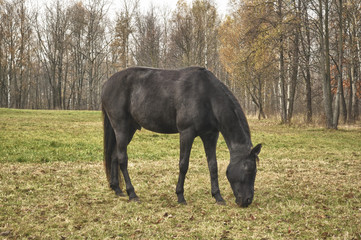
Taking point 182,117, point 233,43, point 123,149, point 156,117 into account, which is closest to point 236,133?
point 182,117

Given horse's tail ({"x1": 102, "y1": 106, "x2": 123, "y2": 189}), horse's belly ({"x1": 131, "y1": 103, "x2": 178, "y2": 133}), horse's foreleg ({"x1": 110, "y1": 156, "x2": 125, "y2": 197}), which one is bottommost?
horse's foreleg ({"x1": 110, "y1": 156, "x2": 125, "y2": 197})

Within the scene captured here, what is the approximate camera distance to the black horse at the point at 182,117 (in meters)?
4.35

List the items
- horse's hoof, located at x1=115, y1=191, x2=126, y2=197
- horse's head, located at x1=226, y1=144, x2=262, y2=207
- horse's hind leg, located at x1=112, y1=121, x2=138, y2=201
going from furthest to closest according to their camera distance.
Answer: horse's hoof, located at x1=115, y1=191, x2=126, y2=197 → horse's hind leg, located at x1=112, y1=121, x2=138, y2=201 → horse's head, located at x1=226, y1=144, x2=262, y2=207

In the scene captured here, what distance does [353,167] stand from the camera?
7828mm

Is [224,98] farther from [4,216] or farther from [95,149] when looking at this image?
[95,149]

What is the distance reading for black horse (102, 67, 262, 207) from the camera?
4348 mm

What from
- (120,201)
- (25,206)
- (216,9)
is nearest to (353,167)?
(120,201)

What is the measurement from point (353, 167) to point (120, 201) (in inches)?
253

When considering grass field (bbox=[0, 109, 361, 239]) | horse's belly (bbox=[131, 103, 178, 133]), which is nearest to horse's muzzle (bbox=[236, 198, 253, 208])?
grass field (bbox=[0, 109, 361, 239])

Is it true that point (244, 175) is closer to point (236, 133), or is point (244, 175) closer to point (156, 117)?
point (236, 133)

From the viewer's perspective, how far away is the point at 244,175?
4211 mm

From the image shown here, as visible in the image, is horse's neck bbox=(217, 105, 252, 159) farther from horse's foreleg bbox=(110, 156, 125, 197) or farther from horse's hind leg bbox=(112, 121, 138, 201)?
horse's foreleg bbox=(110, 156, 125, 197)

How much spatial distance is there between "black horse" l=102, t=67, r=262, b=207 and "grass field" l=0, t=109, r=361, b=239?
49 cm

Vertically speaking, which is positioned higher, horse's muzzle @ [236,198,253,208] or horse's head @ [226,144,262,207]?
horse's head @ [226,144,262,207]
